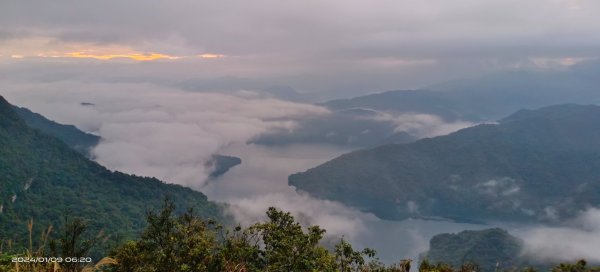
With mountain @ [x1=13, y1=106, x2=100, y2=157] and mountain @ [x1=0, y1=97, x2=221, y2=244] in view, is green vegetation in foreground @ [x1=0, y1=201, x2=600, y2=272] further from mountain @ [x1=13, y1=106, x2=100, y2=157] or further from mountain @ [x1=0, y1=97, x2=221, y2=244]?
mountain @ [x1=13, y1=106, x2=100, y2=157]

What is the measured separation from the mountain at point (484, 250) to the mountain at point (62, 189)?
209 ft

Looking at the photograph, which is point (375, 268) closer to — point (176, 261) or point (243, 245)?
point (243, 245)

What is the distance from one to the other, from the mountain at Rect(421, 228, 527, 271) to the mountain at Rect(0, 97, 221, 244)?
6363cm

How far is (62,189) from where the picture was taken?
90.9m

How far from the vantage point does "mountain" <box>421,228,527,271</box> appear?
369 ft

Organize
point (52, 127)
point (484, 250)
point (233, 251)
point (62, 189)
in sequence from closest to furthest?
point (233, 251), point (62, 189), point (484, 250), point (52, 127)

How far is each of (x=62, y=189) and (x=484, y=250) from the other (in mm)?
101584

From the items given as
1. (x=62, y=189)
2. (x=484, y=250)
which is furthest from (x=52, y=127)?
(x=484, y=250)

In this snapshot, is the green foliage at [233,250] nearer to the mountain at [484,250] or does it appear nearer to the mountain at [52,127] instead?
the mountain at [484,250]

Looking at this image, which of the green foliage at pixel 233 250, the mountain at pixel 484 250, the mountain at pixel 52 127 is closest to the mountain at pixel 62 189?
the mountain at pixel 52 127

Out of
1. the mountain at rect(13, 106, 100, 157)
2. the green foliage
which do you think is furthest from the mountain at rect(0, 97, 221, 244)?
the green foliage

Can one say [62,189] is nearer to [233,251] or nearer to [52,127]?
[52,127]

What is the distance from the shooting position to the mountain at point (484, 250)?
112500mm

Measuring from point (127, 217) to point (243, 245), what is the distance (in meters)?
79.9
